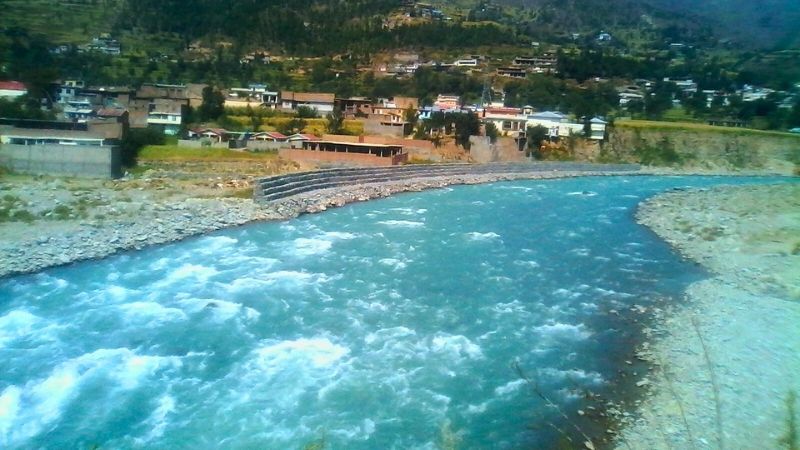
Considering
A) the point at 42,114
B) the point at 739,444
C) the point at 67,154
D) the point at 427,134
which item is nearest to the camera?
the point at 739,444

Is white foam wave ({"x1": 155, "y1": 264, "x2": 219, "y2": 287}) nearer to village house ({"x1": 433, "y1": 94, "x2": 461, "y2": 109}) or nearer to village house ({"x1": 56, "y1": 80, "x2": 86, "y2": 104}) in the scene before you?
village house ({"x1": 56, "y1": 80, "x2": 86, "y2": 104})

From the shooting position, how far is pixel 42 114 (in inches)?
808

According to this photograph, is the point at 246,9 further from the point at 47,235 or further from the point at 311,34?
the point at 47,235

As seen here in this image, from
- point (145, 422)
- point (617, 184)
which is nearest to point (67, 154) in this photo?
point (145, 422)

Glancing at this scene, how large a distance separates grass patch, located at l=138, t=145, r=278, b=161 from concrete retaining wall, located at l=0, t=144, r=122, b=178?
2.33 m

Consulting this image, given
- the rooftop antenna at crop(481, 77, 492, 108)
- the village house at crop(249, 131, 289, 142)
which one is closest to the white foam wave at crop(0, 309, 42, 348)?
the village house at crop(249, 131, 289, 142)

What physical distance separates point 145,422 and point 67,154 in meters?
13.1

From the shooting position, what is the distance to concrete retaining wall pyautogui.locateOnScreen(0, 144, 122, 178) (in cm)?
1673

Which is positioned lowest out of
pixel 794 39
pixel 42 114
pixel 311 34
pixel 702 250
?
pixel 702 250

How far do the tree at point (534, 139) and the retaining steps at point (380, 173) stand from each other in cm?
113

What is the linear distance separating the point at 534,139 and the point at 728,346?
20.2 metres

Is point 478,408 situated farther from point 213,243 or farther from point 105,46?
point 105,46

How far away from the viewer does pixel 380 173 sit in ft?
66.8

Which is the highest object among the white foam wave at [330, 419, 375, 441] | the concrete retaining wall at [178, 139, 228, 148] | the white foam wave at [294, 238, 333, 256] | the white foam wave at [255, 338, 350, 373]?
the concrete retaining wall at [178, 139, 228, 148]
